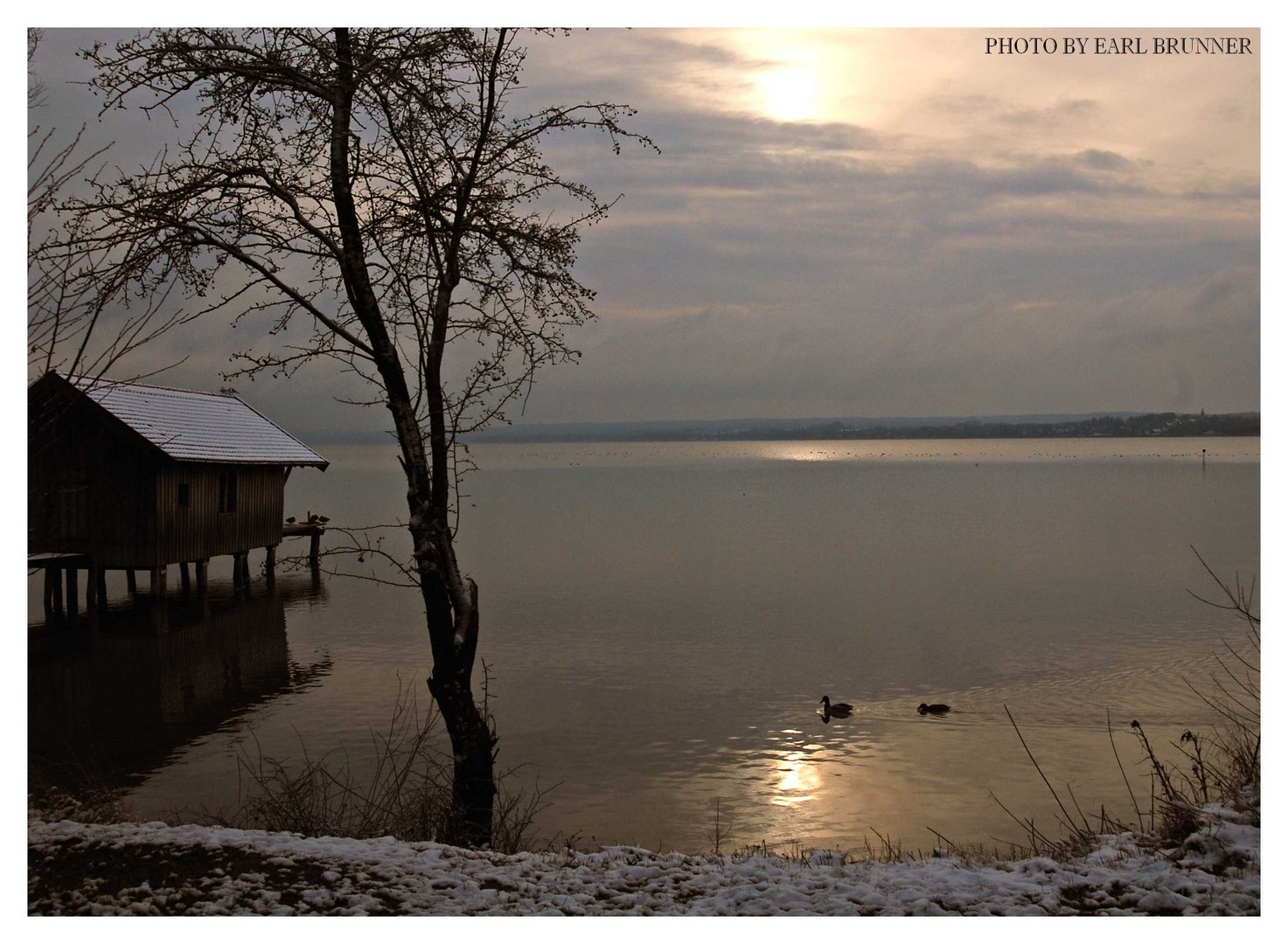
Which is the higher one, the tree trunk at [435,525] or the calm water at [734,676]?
the tree trunk at [435,525]

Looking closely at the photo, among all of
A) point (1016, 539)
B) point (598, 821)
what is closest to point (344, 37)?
point (598, 821)

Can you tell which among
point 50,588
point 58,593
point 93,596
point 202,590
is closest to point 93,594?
point 93,596

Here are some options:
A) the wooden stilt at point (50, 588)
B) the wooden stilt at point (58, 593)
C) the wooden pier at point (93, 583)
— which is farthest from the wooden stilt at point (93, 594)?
the wooden stilt at point (50, 588)

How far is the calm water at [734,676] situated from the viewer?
1589cm

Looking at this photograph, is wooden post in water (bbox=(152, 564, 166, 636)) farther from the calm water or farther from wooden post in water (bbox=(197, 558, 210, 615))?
wooden post in water (bbox=(197, 558, 210, 615))

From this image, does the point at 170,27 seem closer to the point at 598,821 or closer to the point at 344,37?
the point at 344,37

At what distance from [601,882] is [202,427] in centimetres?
2699

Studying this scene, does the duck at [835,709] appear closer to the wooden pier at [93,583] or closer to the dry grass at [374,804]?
the dry grass at [374,804]

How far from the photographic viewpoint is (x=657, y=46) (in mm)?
9125

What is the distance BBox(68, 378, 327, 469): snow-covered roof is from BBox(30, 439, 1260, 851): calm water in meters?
4.98

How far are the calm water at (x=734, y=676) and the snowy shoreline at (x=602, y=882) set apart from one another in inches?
252

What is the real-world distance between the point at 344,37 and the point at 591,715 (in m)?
14.3

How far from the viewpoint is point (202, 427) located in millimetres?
30578

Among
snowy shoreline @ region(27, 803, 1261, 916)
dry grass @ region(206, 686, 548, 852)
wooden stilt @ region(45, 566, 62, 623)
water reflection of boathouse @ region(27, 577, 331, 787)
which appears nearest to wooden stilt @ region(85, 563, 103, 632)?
water reflection of boathouse @ region(27, 577, 331, 787)
